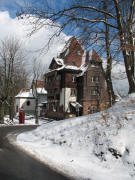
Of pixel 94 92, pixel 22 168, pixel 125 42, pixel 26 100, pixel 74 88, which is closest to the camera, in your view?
pixel 22 168

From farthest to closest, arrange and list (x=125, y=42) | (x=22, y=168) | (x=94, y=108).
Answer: (x=94, y=108)
(x=125, y=42)
(x=22, y=168)

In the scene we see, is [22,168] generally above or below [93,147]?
below

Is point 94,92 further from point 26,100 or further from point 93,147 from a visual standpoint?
point 93,147

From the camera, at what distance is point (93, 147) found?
659 cm

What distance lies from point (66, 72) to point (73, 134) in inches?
1021

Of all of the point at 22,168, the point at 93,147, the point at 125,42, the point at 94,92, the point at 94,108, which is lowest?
the point at 94,108

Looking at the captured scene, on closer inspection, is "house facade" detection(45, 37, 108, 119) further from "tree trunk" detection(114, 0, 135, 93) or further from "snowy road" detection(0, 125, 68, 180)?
"snowy road" detection(0, 125, 68, 180)

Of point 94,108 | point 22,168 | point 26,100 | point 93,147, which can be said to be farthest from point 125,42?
point 26,100

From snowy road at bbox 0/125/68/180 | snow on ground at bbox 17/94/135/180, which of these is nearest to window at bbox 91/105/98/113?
snow on ground at bbox 17/94/135/180

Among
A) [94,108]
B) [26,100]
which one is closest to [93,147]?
[94,108]

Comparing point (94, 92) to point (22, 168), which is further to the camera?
point (94, 92)

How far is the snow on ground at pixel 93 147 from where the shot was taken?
519 cm

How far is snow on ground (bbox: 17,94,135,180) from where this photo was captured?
5.19 m

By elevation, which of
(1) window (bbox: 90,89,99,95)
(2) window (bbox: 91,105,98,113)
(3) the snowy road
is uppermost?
(1) window (bbox: 90,89,99,95)
